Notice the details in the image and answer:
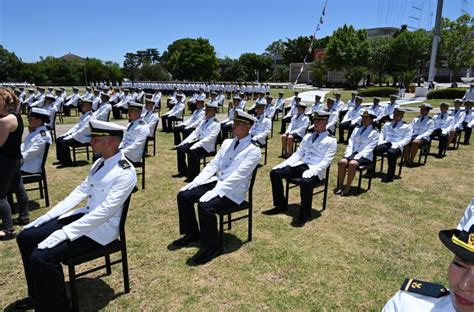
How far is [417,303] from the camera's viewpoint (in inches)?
68.6

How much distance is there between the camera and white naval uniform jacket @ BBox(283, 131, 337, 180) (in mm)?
5672

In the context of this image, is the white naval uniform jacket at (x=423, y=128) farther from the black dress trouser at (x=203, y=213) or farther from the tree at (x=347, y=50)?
the tree at (x=347, y=50)

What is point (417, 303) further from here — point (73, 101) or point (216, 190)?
point (73, 101)

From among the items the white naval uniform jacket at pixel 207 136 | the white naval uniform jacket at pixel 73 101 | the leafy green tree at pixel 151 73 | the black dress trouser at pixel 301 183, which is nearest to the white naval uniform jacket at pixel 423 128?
the black dress trouser at pixel 301 183

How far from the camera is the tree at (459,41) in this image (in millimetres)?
46219

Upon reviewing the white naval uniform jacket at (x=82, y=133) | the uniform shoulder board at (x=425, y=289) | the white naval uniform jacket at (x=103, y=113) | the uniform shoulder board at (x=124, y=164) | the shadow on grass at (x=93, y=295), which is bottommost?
the shadow on grass at (x=93, y=295)

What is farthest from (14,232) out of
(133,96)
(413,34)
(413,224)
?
(413,34)

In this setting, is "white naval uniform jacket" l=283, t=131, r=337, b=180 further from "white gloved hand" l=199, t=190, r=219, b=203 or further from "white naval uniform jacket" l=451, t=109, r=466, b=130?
"white naval uniform jacket" l=451, t=109, r=466, b=130

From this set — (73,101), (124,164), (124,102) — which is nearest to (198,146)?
(124,164)

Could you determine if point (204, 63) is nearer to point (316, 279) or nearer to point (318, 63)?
point (318, 63)

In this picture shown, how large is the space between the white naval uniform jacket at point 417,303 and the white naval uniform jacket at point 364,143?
516 centimetres

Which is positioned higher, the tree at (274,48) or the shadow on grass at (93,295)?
the tree at (274,48)

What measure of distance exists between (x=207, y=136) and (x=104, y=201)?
15.1 feet

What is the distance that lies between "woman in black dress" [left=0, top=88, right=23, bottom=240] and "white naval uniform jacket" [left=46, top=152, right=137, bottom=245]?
56.5 inches
